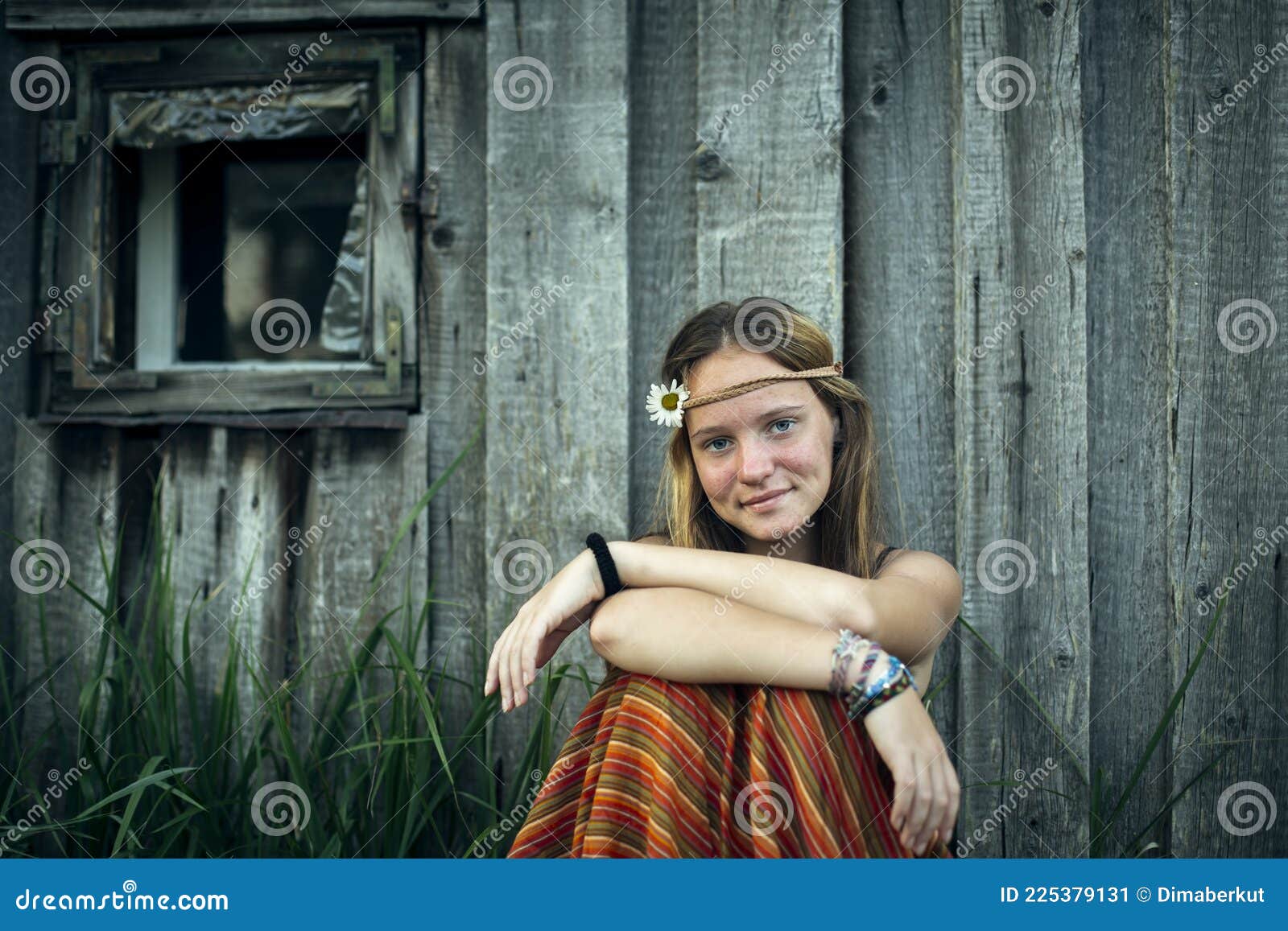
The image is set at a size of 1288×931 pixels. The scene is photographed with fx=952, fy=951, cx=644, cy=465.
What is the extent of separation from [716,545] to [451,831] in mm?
1019

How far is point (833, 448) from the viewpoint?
6.01ft

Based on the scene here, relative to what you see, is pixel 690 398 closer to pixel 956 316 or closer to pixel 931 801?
pixel 931 801

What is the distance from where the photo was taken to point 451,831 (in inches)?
88.8

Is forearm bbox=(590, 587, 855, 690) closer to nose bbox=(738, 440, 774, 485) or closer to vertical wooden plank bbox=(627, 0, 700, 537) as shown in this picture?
nose bbox=(738, 440, 774, 485)

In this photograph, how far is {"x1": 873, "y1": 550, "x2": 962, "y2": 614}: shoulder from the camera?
170 centimetres

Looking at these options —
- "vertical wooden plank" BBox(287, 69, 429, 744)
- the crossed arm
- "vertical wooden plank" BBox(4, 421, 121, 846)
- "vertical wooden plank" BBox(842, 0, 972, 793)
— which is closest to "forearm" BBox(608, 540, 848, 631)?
the crossed arm

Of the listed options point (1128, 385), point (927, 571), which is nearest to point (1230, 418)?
point (1128, 385)

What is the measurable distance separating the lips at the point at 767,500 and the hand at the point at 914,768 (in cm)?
36

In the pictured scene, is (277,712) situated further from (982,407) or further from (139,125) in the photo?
(982,407)

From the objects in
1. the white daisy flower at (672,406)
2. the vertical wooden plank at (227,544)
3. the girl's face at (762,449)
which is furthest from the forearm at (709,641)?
the vertical wooden plank at (227,544)

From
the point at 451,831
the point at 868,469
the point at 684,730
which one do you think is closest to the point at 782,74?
the point at 868,469

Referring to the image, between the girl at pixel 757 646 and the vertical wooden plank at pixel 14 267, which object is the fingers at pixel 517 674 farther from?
the vertical wooden plank at pixel 14 267

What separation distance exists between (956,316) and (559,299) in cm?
97

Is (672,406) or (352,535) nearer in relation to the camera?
(672,406)
